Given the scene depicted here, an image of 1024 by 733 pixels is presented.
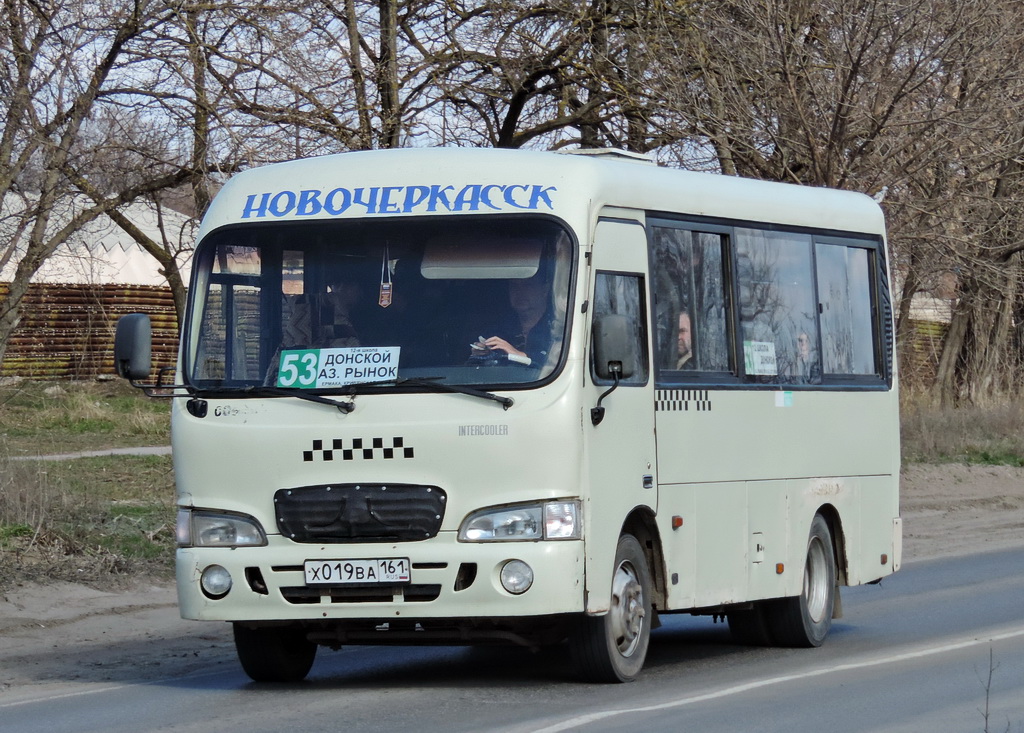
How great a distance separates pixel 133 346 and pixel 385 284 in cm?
133

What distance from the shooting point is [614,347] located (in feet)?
29.8

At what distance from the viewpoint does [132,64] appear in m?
20.9

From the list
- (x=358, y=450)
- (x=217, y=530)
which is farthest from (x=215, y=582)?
(x=358, y=450)

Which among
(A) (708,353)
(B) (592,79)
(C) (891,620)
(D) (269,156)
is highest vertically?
(B) (592,79)

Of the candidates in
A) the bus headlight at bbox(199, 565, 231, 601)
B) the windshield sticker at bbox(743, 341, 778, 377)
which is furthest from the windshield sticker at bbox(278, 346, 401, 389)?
the windshield sticker at bbox(743, 341, 778, 377)

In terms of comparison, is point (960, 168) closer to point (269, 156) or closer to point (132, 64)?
point (269, 156)

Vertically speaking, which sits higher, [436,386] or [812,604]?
[436,386]

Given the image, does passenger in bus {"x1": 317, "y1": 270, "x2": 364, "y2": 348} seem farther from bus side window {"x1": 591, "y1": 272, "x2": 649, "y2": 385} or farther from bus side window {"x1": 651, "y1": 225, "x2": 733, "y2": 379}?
bus side window {"x1": 651, "y1": 225, "x2": 733, "y2": 379}

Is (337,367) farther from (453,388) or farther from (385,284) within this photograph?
(453,388)

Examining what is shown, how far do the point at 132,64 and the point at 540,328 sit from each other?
13049mm

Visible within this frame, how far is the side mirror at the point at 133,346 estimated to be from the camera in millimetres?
9297

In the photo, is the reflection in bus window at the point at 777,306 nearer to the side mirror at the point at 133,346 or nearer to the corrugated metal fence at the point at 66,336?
the side mirror at the point at 133,346

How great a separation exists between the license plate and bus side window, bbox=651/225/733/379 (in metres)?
2.07

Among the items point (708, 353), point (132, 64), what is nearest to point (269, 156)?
point (132, 64)
